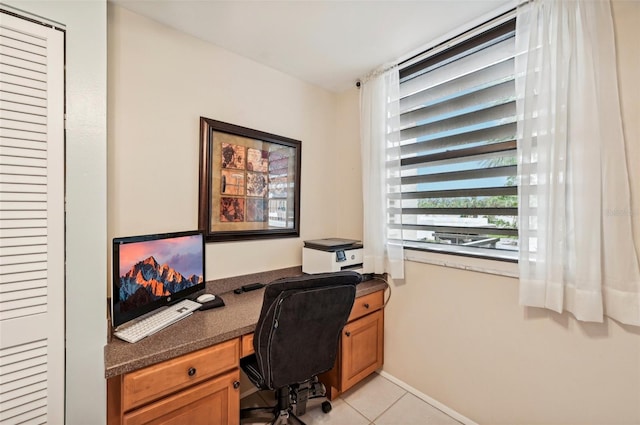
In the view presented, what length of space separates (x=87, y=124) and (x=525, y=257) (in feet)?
6.70

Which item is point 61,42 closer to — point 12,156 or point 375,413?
point 12,156

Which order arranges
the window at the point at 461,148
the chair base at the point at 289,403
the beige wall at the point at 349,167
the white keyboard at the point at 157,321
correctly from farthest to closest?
the beige wall at the point at 349,167, the window at the point at 461,148, the chair base at the point at 289,403, the white keyboard at the point at 157,321

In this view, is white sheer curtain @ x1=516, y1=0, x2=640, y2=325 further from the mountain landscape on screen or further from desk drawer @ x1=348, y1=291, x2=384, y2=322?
the mountain landscape on screen

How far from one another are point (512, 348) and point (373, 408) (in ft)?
3.14

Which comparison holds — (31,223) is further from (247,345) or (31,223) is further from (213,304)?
(247,345)

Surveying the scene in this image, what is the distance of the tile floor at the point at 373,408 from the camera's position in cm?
170

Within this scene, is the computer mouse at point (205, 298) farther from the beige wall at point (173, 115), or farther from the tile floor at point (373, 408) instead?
the tile floor at point (373, 408)

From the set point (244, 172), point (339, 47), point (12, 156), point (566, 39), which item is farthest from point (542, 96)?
point (12, 156)

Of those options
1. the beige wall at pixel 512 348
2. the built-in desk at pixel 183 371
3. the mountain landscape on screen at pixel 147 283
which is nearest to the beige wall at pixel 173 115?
the mountain landscape on screen at pixel 147 283

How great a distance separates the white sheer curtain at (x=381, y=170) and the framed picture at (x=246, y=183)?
23.8 inches

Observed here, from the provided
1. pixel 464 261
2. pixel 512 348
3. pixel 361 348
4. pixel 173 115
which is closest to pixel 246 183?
pixel 173 115

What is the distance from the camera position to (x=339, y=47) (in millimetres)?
1868

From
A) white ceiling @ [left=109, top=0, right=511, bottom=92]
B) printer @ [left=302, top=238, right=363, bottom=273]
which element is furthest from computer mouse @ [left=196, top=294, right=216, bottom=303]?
white ceiling @ [left=109, top=0, right=511, bottom=92]

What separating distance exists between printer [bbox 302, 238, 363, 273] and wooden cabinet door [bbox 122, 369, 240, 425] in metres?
0.91
